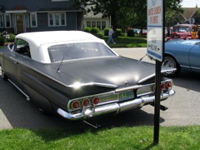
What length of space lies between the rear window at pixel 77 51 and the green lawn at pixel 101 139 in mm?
1641

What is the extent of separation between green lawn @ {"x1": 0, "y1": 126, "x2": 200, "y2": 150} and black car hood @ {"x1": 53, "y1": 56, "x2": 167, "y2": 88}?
2.45 ft

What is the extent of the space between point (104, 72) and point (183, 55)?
379 centimetres

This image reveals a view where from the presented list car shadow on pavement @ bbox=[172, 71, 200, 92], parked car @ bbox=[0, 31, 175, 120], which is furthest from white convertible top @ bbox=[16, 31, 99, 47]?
car shadow on pavement @ bbox=[172, 71, 200, 92]

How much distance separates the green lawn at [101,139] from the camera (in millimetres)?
3547

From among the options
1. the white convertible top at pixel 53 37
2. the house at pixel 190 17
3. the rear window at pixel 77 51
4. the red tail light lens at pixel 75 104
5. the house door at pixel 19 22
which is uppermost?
the house at pixel 190 17

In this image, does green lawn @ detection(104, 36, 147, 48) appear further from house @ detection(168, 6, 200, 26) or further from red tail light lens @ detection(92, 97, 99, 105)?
house @ detection(168, 6, 200, 26)

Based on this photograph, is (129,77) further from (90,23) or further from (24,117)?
(90,23)

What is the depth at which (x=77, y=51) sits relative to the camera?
546 cm

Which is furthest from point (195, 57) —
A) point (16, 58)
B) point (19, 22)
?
point (19, 22)

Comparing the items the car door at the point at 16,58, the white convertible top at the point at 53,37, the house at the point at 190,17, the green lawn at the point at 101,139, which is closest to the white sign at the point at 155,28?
the green lawn at the point at 101,139

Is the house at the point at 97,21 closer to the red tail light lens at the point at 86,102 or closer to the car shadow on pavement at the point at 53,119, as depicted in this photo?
the car shadow on pavement at the point at 53,119

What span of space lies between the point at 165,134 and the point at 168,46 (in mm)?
4660

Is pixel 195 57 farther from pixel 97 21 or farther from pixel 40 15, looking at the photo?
pixel 97 21

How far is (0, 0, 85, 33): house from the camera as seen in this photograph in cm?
3170
